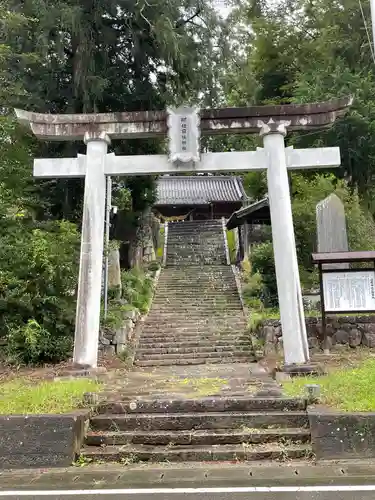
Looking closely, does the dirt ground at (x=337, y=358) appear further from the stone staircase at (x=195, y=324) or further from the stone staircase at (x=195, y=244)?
the stone staircase at (x=195, y=244)

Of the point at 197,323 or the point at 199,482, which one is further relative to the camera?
the point at 197,323

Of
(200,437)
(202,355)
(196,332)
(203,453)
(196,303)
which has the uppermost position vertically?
(196,303)

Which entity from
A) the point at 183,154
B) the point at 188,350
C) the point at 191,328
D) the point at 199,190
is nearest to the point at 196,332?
the point at 191,328

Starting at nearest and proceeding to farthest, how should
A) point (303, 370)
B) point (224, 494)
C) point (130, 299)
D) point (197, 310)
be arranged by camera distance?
point (224, 494) < point (303, 370) < point (130, 299) < point (197, 310)

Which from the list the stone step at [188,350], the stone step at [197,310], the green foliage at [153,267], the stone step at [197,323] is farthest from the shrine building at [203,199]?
the stone step at [188,350]

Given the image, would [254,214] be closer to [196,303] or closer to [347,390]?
[196,303]

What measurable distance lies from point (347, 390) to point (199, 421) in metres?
1.85

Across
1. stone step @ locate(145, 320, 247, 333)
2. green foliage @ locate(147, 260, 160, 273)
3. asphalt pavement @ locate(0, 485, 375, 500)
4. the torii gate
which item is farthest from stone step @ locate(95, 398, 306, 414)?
green foliage @ locate(147, 260, 160, 273)

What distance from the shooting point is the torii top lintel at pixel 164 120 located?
9.23m

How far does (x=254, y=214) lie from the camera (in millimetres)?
21297

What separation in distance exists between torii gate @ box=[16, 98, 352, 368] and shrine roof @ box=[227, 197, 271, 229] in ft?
32.9

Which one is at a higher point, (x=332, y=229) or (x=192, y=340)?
(x=332, y=229)

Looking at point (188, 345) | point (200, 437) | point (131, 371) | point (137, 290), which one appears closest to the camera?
point (200, 437)

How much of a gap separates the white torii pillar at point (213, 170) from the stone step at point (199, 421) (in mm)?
2694
